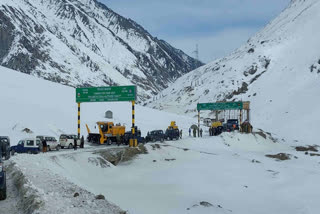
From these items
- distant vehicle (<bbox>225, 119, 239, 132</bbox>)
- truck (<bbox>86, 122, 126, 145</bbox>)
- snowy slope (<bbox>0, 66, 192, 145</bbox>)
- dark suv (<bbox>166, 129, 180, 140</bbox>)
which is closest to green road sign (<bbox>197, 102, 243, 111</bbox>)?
distant vehicle (<bbox>225, 119, 239, 132</bbox>)

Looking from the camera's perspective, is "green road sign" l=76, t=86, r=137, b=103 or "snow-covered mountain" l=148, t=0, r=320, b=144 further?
"snow-covered mountain" l=148, t=0, r=320, b=144

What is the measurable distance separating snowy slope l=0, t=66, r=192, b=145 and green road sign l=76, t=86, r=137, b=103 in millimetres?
7463

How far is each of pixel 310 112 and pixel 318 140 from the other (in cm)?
2208

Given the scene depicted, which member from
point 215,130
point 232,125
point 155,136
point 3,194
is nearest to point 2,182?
point 3,194

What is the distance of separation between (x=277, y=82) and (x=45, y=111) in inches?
3603

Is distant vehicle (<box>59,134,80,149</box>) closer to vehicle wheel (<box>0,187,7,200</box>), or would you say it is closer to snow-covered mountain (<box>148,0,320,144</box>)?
vehicle wheel (<box>0,187,7,200</box>)

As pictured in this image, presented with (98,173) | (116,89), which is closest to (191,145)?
(116,89)

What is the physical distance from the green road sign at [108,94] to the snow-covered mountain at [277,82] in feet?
156

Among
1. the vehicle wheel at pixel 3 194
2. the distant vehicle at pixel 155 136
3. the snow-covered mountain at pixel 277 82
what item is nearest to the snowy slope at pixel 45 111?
the distant vehicle at pixel 155 136

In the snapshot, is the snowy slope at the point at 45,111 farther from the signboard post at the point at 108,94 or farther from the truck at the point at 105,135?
the signboard post at the point at 108,94

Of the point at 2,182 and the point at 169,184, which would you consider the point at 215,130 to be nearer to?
the point at 169,184

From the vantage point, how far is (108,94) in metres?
43.9

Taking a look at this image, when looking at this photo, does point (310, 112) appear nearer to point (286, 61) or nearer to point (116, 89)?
point (286, 61)

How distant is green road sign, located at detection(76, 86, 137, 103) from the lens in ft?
138
